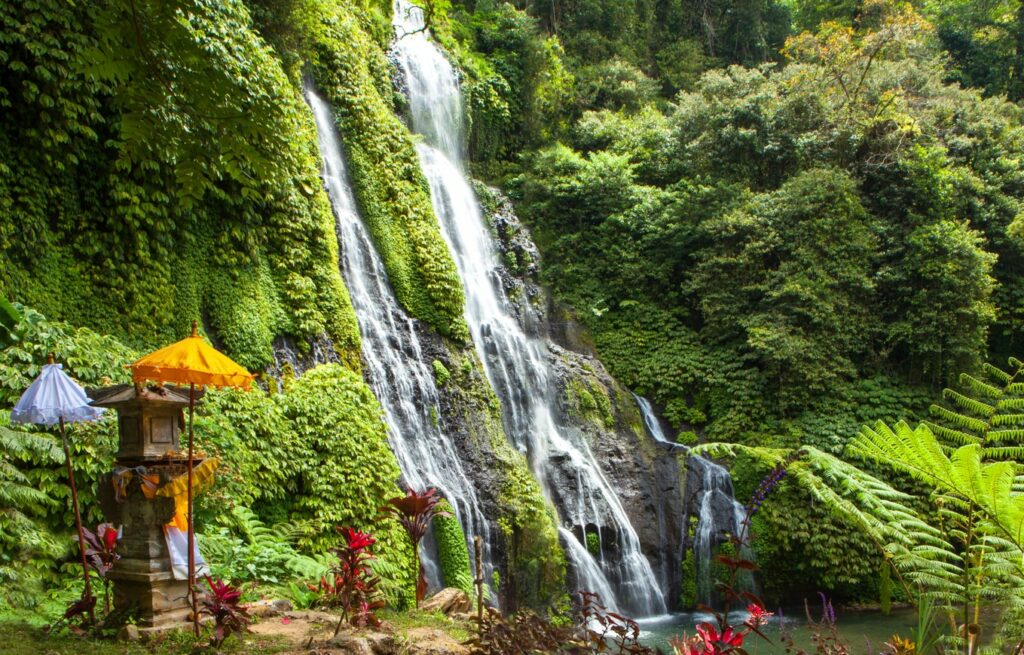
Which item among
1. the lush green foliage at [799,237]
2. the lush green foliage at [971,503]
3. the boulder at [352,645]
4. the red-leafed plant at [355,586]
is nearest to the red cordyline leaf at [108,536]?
the red-leafed plant at [355,586]

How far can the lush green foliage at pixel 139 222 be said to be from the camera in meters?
7.03

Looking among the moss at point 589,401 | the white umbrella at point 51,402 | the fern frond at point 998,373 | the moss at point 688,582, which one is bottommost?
the moss at point 688,582

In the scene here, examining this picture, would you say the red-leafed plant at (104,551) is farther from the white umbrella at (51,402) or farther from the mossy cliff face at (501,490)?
the mossy cliff face at (501,490)

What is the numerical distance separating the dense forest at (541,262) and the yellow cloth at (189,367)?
1.16 meters

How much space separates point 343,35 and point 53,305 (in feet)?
26.5

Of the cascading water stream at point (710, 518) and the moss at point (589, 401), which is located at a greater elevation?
the moss at point (589, 401)

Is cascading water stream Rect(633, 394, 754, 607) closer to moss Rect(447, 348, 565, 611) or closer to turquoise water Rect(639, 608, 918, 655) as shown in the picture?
turquoise water Rect(639, 608, 918, 655)

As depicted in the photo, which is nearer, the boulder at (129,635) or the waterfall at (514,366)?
the boulder at (129,635)

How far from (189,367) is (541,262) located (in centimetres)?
1263

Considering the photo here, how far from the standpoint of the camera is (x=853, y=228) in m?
14.8

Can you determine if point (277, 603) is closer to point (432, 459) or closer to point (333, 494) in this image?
point (333, 494)

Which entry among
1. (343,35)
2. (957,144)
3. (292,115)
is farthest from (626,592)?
(957,144)

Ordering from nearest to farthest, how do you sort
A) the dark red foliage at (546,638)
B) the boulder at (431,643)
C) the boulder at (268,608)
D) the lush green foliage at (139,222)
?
the dark red foliage at (546,638) < the boulder at (431,643) < the boulder at (268,608) < the lush green foliage at (139,222)

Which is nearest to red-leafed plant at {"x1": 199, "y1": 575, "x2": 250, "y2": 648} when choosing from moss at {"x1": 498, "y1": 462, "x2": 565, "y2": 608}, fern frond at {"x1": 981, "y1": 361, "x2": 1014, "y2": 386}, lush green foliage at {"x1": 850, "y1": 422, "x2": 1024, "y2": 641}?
lush green foliage at {"x1": 850, "y1": 422, "x2": 1024, "y2": 641}
